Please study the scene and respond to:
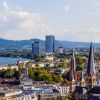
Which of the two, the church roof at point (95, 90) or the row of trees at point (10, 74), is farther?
the row of trees at point (10, 74)

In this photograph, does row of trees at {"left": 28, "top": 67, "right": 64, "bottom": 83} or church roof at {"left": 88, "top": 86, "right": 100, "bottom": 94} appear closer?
church roof at {"left": 88, "top": 86, "right": 100, "bottom": 94}

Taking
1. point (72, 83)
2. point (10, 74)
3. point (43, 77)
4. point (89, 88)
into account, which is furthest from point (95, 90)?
point (10, 74)

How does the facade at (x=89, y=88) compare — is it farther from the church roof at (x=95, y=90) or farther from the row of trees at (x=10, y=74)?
the row of trees at (x=10, y=74)

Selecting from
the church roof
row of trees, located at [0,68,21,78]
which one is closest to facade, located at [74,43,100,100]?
the church roof

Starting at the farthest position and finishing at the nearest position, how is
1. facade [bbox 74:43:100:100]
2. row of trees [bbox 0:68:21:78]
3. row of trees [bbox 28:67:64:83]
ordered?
row of trees [bbox 0:68:21:78] → row of trees [bbox 28:67:64:83] → facade [bbox 74:43:100:100]

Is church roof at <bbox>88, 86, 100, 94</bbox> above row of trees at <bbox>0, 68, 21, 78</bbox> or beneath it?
above

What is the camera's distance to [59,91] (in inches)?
2218

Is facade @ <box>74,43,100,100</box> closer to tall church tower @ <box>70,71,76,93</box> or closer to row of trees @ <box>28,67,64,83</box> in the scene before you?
tall church tower @ <box>70,71,76,93</box>

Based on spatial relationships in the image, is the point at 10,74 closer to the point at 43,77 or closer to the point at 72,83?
the point at 43,77

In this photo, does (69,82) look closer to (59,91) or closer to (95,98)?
(59,91)

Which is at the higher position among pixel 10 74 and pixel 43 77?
pixel 43 77

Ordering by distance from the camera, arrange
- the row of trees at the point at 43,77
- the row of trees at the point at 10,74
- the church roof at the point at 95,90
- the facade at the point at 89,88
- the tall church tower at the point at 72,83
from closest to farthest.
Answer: the church roof at the point at 95,90 → the facade at the point at 89,88 → the tall church tower at the point at 72,83 → the row of trees at the point at 43,77 → the row of trees at the point at 10,74

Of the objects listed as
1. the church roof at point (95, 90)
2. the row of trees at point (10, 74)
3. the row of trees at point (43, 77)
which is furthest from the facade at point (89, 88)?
the row of trees at point (10, 74)

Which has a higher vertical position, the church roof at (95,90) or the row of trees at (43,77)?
the church roof at (95,90)
